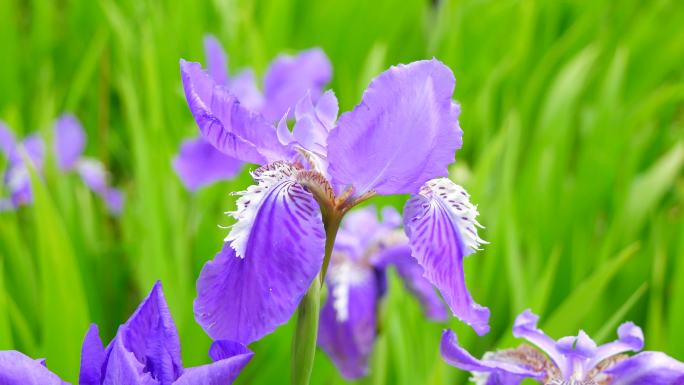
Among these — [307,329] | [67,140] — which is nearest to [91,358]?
[307,329]

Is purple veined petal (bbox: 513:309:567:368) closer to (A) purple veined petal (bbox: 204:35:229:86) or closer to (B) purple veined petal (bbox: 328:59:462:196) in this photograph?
(B) purple veined petal (bbox: 328:59:462:196)

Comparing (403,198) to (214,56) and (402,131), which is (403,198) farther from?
(402,131)

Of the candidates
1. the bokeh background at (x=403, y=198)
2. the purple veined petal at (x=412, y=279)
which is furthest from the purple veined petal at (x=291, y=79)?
the purple veined petal at (x=412, y=279)

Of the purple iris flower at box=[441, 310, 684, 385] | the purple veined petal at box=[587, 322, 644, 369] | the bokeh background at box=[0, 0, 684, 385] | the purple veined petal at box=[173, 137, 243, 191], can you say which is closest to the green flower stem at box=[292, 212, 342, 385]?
the purple iris flower at box=[441, 310, 684, 385]

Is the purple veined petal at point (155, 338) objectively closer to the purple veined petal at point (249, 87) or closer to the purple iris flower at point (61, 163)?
the purple iris flower at point (61, 163)

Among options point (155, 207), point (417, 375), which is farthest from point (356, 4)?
point (417, 375)

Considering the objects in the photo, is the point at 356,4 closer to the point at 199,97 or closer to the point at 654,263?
the point at 654,263
